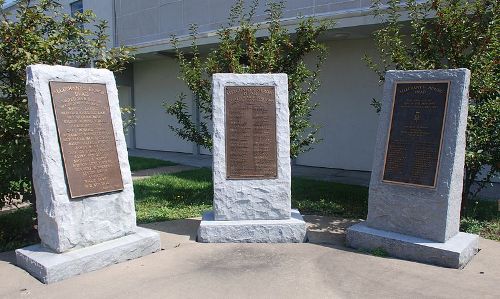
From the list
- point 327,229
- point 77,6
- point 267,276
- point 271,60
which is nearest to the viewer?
point 267,276

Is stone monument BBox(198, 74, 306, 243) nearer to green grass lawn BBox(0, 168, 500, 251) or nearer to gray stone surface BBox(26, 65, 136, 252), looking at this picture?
gray stone surface BBox(26, 65, 136, 252)

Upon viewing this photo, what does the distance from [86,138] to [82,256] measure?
1274 millimetres

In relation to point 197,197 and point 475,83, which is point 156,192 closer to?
point 197,197

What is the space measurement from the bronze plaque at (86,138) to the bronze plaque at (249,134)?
56.9 inches

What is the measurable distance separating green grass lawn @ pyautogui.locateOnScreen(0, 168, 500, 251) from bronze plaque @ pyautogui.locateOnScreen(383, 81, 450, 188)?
5.39 feet

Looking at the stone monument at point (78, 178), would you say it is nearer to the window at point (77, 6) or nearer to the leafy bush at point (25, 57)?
the leafy bush at point (25, 57)

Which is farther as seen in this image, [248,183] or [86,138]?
[248,183]

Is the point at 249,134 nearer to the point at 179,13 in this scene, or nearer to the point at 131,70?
the point at 179,13

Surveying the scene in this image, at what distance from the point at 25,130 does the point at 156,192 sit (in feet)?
12.2

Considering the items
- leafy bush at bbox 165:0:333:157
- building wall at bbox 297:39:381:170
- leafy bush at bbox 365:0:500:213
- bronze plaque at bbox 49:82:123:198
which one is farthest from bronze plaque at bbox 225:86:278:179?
building wall at bbox 297:39:381:170

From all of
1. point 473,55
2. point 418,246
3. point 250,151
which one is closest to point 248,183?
point 250,151

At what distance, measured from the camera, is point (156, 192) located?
342 inches

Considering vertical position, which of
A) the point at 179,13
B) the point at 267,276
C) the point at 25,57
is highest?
the point at 179,13

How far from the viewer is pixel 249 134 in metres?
5.52
